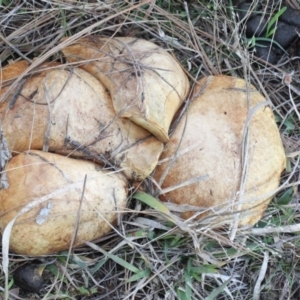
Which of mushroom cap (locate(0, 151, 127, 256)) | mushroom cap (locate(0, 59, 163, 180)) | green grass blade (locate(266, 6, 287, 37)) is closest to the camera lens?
mushroom cap (locate(0, 151, 127, 256))

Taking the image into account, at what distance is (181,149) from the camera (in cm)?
233

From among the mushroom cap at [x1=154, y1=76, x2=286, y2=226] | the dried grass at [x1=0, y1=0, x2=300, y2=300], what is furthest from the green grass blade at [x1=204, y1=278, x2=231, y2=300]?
the mushroom cap at [x1=154, y1=76, x2=286, y2=226]

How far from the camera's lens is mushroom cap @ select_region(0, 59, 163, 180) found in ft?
6.97

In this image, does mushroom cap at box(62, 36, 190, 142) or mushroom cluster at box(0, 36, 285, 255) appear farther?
mushroom cap at box(62, 36, 190, 142)

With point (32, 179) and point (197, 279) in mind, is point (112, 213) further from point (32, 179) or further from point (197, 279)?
point (197, 279)

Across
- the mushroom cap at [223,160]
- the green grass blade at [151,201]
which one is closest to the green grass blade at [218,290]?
the mushroom cap at [223,160]

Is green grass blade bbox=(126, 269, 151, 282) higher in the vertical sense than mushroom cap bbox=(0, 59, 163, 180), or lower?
lower

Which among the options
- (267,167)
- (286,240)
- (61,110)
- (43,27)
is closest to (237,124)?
(267,167)

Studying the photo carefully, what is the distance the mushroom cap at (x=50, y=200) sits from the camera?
79.3 inches

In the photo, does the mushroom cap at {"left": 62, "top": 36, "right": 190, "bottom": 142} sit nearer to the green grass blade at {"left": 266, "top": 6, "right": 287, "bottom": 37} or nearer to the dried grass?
the dried grass

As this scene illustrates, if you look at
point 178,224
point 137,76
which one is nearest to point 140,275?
point 178,224

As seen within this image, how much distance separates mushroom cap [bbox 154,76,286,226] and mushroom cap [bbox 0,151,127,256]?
340 millimetres

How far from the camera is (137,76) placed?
220 cm

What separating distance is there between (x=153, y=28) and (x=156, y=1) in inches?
7.7
